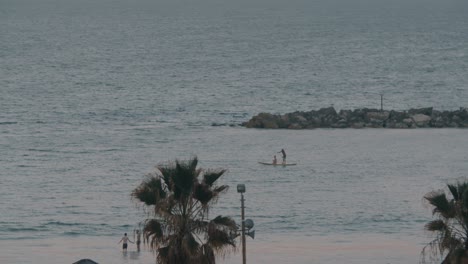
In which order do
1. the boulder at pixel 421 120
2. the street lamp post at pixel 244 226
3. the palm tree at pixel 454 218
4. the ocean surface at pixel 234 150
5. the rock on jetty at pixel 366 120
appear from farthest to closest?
the rock on jetty at pixel 366 120
the boulder at pixel 421 120
the ocean surface at pixel 234 150
the street lamp post at pixel 244 226
the palm tree at pixel 454 218

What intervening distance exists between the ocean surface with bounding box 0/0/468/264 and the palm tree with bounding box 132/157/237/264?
15.4 metres

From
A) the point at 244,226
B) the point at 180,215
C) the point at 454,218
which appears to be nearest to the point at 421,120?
the point at 454,218

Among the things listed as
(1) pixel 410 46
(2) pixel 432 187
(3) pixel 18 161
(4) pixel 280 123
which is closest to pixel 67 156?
(3) pixel 18 161

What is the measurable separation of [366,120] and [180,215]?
204ft

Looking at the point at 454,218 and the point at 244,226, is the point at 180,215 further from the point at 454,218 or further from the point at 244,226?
the point at 454,218

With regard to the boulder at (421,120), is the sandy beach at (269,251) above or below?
below

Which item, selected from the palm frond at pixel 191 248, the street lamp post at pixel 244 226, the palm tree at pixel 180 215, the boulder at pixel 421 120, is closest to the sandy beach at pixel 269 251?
the street lamp post at pixel 244 226

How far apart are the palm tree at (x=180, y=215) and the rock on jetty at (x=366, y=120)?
Result: 2376 inches

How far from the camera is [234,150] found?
8581cm

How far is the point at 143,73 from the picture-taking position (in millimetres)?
158125

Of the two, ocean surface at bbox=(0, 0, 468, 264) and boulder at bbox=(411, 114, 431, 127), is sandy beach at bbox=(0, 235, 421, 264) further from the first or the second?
boulder at bbox=(411, 114, 431, 127)

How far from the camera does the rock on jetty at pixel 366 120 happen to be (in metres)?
95.6

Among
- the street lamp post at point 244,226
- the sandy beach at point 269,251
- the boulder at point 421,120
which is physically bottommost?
the sandy beach at point 269,251

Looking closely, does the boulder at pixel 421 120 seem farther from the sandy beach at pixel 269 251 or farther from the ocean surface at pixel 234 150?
the sandy beach at pixel 269 251
